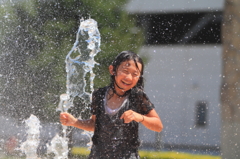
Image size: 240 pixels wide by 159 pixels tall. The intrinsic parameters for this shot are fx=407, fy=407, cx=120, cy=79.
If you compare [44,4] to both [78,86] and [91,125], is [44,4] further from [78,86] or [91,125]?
[91,125]

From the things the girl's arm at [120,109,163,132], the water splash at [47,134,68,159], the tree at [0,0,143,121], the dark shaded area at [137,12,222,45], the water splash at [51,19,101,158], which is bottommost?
the water splash at [47,134,68,159]

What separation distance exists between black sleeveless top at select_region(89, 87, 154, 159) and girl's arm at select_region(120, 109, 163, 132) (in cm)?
4

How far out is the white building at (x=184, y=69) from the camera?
26.4 ft

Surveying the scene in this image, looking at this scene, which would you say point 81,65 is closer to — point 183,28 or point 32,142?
point 32,142

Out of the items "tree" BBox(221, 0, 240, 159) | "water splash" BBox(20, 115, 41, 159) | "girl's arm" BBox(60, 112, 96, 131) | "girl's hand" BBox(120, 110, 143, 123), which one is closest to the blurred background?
"tree" BBox(221, 0, 240, 159)

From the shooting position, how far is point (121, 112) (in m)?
2.28

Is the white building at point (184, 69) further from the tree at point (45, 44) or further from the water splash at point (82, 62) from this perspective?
the water splash at point (82, 62)

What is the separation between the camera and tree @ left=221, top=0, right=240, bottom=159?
5.57m

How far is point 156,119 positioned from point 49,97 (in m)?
4.33

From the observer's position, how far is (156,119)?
7.47 feet

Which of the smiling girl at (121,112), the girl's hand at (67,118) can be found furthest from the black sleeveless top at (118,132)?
the girl's hand at (67,118)

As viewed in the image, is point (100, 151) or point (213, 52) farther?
point (213, 52)

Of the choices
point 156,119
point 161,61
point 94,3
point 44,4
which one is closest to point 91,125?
point 156,119

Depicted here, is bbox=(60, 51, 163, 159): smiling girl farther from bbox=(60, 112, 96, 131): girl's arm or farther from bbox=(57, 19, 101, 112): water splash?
bbox=(57, 19, 101, 112): water splash
